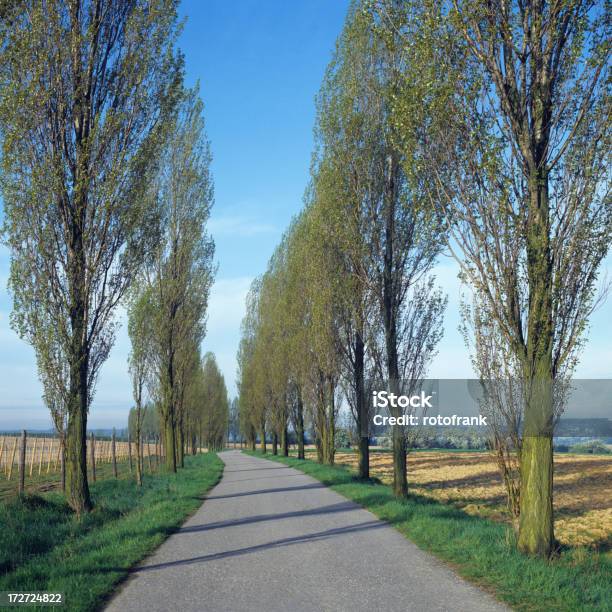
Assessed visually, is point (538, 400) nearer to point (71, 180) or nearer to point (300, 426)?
point (71, 180)

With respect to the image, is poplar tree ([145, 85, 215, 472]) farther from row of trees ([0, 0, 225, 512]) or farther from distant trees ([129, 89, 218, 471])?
row of trees ([0, 0, 225, 512])

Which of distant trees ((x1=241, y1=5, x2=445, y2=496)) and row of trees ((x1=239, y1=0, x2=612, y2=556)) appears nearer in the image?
row of trees ((x1=239, y1=0, x2=612, y2=556))

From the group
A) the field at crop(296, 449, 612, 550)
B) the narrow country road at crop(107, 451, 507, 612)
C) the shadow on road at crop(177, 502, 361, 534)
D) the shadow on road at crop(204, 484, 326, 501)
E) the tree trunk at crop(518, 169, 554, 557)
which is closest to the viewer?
the narrow country road at crop(107, 451, 507, 612)

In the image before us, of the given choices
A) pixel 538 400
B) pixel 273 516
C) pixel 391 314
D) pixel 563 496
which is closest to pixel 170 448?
pixel 391 314

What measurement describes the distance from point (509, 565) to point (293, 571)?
2.60m

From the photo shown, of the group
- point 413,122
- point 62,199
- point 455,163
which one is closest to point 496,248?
point 455,163

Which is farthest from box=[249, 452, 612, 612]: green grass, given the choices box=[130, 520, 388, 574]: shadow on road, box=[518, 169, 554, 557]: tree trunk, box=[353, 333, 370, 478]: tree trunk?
box=[353, 333, 370, 478]: tree trunk

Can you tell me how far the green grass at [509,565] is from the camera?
587cm

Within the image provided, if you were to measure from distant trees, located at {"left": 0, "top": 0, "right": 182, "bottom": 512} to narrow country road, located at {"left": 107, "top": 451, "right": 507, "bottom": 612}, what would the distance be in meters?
4.34

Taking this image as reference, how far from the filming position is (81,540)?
9156mm

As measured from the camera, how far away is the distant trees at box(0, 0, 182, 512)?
11.8m

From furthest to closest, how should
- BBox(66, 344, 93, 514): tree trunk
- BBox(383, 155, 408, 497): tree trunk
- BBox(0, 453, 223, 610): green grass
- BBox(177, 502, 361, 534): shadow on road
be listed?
1. BBox(383, 155, 408, 497): tree trunk
2. BBox(66, 344, 93, 514): tree trunk
3. BBox(177, 502, 361, 534): shadow on road
4. BBox(0, 453, 223, 610): green grass

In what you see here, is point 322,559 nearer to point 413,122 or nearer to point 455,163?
point 455,163

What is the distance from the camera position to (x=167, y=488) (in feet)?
55.9
